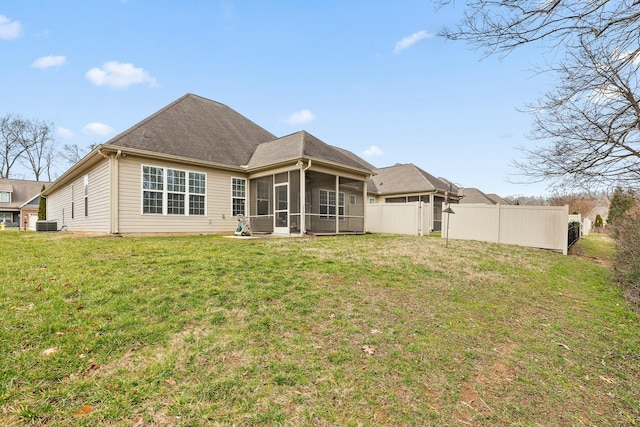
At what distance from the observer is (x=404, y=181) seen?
21594 mm

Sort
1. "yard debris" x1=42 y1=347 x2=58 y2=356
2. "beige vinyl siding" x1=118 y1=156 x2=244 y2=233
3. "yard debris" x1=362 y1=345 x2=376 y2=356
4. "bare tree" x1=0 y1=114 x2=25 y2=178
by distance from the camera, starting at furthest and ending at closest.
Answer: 1. "bare tree" x1=0 y1=114 x2=25 y2=178
2. "beige vinyl siding" x1=118 y1=156 x2=244 y2=233
3. "yard debris" x1=362 y1=345 x2=376 y2=356
4. "yard debris" x1=42 y1=347 x2=58 y2=356

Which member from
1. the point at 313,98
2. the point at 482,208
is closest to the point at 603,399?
the point at 482,208

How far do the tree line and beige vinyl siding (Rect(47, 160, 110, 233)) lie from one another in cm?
2393

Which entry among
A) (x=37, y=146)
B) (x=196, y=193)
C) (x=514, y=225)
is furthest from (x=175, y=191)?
(x=37, y=146)

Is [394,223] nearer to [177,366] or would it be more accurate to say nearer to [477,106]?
[477,106]

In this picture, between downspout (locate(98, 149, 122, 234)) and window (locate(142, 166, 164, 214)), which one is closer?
downspout (locate(98, 149, 122, 234))

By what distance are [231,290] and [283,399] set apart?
2.31m

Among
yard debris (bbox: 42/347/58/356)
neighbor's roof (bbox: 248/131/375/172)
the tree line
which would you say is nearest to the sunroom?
neighbor's roof (bbox: 248/131/375/172)

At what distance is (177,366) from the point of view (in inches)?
101

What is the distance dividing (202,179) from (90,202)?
514 cm

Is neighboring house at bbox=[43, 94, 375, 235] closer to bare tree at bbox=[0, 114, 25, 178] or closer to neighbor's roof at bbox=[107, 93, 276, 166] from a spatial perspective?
neighbor's roof at bbox=[107, 93, 276, 166]

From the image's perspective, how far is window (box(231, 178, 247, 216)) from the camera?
43.8ft

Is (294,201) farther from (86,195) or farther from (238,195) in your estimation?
(86,195)

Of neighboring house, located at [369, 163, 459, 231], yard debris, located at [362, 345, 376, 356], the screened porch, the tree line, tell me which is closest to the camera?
yard debris, located at [362, 345, 376, 356]
